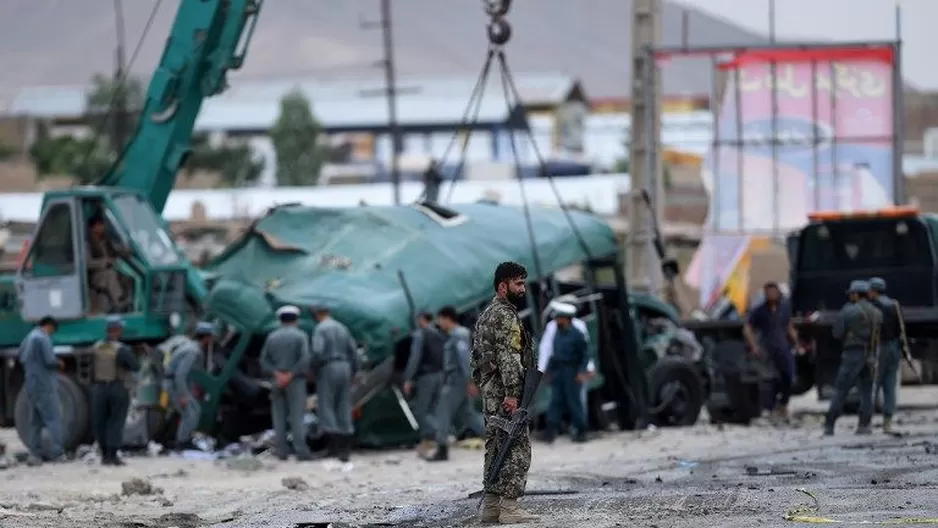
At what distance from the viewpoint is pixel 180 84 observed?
29.3 m

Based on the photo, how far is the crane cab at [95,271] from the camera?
2720cm

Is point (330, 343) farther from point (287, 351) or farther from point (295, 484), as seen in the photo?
point (295, 484)

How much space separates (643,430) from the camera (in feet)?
92.3

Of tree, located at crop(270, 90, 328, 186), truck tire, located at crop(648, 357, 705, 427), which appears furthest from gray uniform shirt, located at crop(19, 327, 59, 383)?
tree, located at crop(270, 90, 328, 186)

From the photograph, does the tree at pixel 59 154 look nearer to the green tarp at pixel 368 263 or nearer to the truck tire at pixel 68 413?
the green tarp at pixel 368 263

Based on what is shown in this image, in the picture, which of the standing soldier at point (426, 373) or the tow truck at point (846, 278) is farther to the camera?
the tow truck at point (846, 278)

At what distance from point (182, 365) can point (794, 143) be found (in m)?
20.6

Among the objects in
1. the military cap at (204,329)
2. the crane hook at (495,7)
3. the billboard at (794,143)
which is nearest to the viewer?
the military cap at (204,329)

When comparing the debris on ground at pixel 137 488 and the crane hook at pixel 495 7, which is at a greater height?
the crane hook at pixel 495 7

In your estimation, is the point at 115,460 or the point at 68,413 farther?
the point at 68,413

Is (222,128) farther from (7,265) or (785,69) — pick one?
(785,69)

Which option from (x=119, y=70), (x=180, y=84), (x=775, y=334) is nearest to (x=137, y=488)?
(x=180, y=84)

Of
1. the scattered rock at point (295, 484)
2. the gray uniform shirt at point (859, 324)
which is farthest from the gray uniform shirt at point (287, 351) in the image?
the gray uniform shirt at point (859, 324)

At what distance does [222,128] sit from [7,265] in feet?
287
